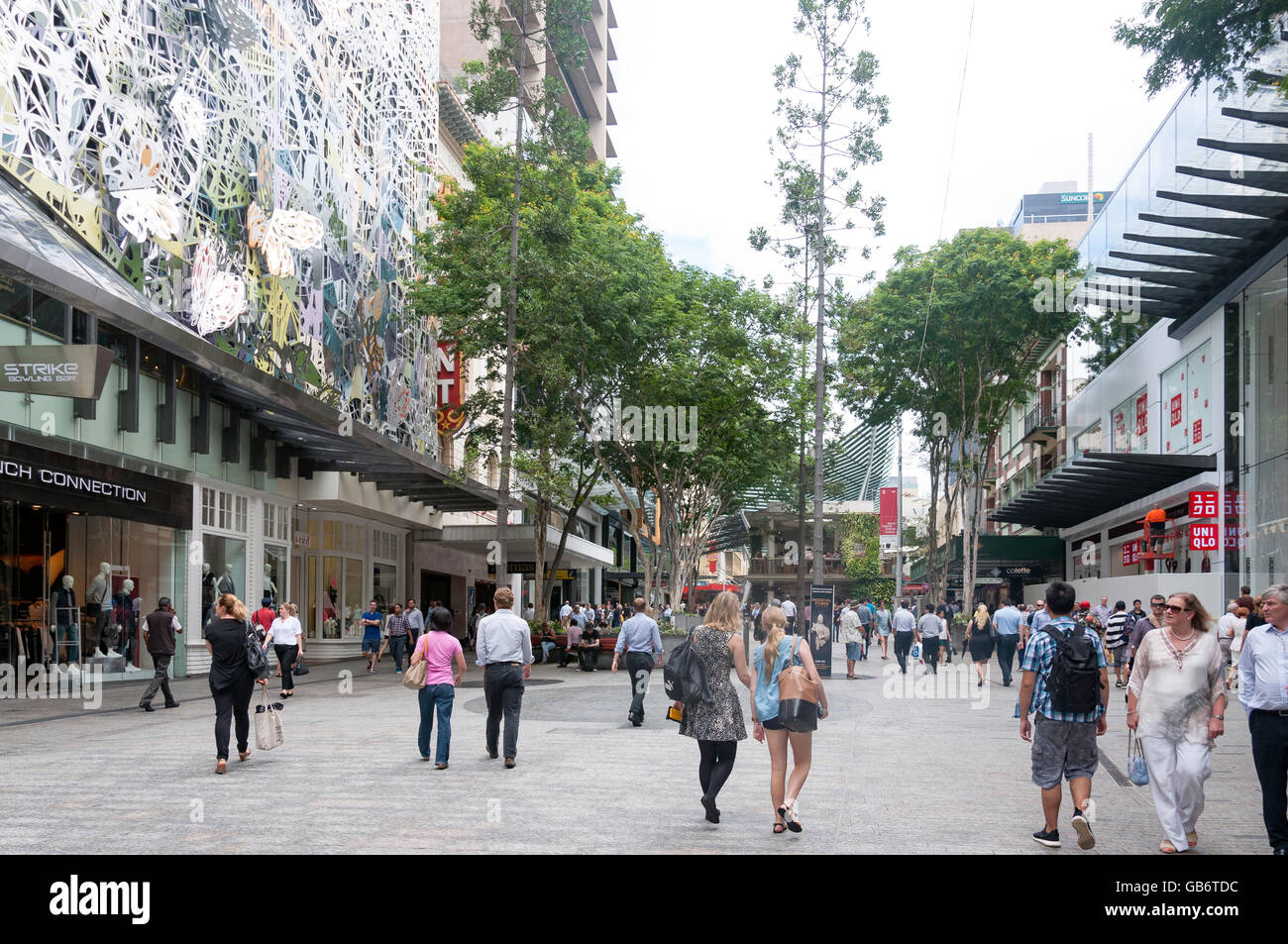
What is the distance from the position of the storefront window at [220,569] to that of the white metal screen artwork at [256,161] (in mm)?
3690

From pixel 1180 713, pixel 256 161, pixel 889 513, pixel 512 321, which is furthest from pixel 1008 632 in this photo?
pixel 889 513

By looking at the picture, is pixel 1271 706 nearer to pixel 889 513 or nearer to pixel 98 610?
pixel 98 610

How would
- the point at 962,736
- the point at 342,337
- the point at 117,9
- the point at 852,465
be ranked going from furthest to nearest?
the point at 852,465
the point at 342,337
the point at 117,9
the point at 962,736

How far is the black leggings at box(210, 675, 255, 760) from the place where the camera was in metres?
10.8

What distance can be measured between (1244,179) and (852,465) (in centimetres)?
3428

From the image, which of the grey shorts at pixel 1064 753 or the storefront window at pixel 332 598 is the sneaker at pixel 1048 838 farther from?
the storefront window at pixel 332 598

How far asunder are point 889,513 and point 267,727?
128ft

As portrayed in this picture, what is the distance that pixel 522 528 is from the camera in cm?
3769

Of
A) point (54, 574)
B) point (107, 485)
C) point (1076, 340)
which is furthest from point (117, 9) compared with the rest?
point (1076, 340)

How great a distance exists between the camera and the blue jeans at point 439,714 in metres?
11.3

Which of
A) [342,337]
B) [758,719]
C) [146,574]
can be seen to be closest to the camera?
[758,719]

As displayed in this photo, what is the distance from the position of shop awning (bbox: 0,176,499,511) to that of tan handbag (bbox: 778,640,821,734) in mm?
9723

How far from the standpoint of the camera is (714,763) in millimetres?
8594

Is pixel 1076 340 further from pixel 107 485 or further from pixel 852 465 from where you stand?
pixel 107 485
